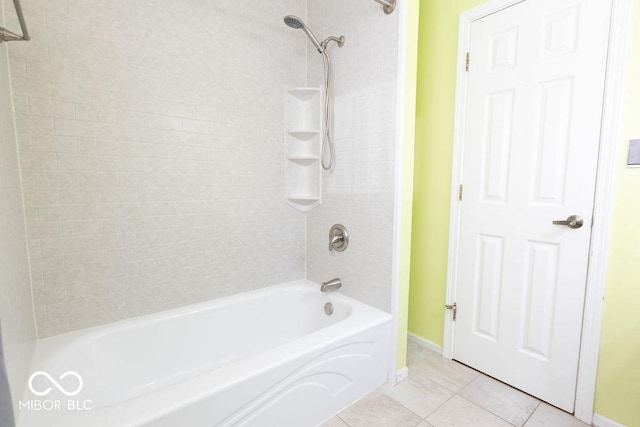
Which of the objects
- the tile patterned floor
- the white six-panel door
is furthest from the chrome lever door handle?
the tile patterned floor

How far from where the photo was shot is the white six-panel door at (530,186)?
1370mm

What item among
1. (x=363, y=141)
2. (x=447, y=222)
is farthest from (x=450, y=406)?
(x=363, y=141)

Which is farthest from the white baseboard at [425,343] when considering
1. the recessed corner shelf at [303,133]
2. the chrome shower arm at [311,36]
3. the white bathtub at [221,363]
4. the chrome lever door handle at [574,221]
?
the chrome shower arm at [311,36]

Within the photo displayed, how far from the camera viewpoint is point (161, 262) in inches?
63.9

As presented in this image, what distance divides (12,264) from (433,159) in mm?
2089

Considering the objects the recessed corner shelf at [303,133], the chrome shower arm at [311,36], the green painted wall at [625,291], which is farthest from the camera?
the recessed corner shelf at [303,133]

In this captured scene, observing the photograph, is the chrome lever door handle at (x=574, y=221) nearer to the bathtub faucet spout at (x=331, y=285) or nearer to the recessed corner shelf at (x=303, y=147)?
the bathtub faucet spout at (x=331, y=285)

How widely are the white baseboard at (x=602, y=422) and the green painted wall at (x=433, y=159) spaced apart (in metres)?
0.78

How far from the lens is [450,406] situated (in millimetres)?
1534

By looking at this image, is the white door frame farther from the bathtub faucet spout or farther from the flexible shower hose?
the bathtub faucet spout

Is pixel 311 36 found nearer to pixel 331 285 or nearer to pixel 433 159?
pixel 433 159

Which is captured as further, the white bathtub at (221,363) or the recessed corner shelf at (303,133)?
the recessed corner shelf at (303,133)

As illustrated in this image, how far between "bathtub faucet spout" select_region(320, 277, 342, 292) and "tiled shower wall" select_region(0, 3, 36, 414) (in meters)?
1.36

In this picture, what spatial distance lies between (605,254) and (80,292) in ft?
7.86
